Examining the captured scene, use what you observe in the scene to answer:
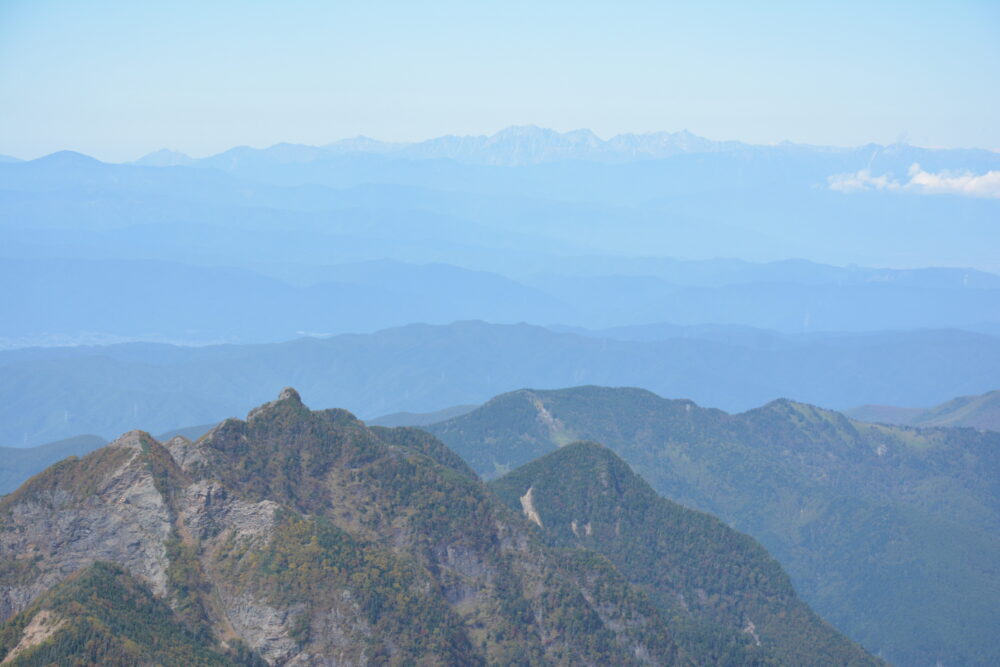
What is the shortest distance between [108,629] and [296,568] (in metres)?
12.6

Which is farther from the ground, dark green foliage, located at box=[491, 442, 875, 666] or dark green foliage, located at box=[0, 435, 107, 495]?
dark green foliage, located at box=[491, 442, 875, 666]

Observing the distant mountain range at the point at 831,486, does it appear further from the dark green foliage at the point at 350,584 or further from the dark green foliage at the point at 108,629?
the dark green foliage at the point at 108,629

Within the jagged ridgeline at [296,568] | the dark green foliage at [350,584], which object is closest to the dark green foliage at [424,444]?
the jagged ridgeline at [296,568]

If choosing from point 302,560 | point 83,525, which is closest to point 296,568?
point 302,560

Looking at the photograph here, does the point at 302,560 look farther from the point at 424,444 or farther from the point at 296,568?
the point at 424,444

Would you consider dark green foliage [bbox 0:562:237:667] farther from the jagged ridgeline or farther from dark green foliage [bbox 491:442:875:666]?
dark green foliage [bbox 491:442:875:666]

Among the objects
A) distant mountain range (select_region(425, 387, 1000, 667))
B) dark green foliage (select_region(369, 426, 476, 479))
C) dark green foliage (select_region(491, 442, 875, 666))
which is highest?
dark green foliage (select_region(369, 426, 476, 479))

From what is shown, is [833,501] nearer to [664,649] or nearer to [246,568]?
[664,649]

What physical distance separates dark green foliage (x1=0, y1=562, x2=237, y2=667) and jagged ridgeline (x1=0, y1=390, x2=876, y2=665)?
11cm

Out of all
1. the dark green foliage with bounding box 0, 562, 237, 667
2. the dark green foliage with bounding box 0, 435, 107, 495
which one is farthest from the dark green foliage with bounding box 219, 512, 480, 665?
the dark green foliage with bounding box 0, 435, 107, 495

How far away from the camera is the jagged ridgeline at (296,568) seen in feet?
174

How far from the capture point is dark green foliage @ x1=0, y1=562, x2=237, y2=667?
4603cm

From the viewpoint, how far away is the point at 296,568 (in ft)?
191

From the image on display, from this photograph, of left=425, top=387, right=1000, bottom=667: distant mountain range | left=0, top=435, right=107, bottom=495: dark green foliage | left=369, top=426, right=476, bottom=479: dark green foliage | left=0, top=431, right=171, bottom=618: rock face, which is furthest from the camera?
left=0, top=435, right=107, bottom=495: dark green foliage
